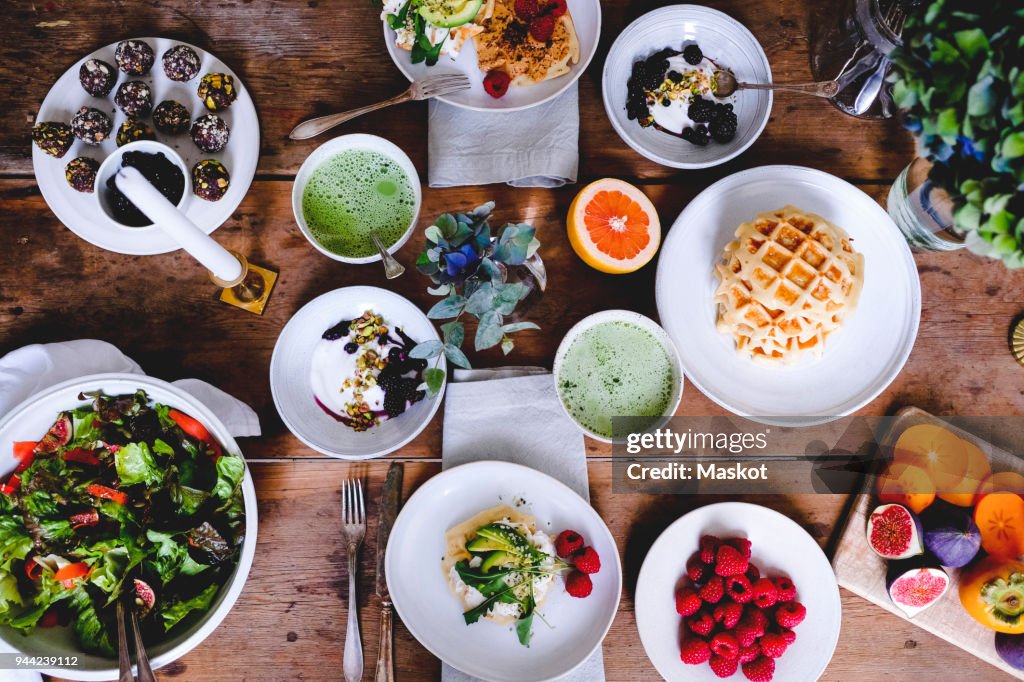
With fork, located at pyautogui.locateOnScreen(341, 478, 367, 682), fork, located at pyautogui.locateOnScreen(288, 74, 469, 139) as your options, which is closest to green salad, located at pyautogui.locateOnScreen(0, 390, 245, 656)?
fork, located at pyautogui.locateOnScreen(341, 478, 367, 682)

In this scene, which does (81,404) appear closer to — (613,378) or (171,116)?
(171,116)


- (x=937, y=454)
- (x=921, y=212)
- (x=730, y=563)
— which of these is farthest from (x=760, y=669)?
(x=921, y=212)

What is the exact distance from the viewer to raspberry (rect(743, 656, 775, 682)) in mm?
1430

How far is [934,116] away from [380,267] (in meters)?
1.11

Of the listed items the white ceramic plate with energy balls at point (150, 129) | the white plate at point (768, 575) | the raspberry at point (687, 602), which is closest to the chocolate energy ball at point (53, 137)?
the white ceramic plate with energy balls at point (150, 129)

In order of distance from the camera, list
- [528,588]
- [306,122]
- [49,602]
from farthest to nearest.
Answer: [306,122], [528,588], [49,602]

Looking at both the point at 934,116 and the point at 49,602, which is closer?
the point at 934,116

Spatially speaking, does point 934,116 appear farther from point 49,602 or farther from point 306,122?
point 49,602

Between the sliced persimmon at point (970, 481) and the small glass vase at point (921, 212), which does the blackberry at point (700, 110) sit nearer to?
the small glass vase at point (921, 212)

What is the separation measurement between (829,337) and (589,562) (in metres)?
0.73

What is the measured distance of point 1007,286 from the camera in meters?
1.58

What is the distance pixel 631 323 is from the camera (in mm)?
1464

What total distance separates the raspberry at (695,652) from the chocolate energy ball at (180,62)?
1.69 metres

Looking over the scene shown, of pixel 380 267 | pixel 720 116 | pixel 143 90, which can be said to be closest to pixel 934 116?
pixel 720 116
